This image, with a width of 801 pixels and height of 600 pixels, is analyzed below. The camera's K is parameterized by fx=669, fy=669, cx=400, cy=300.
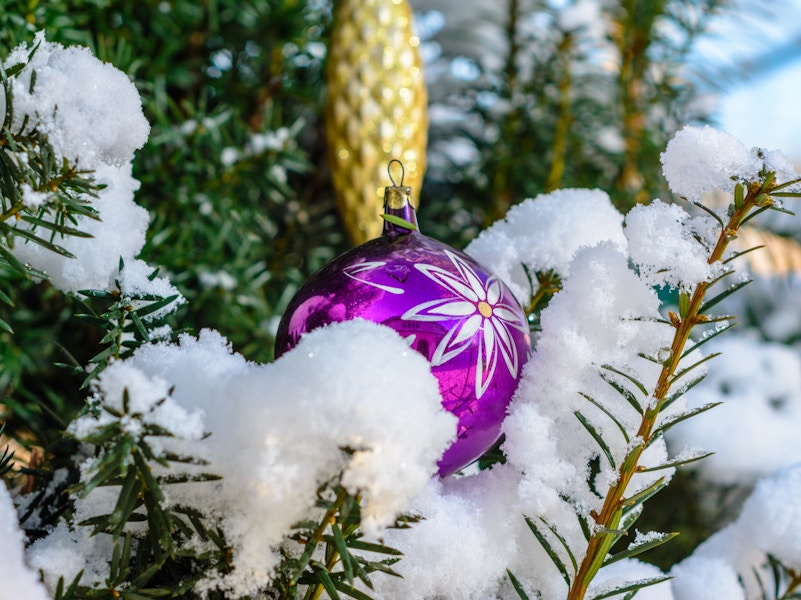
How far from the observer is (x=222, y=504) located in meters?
0.24

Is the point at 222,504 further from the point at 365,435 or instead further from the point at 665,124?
the point at 665,124

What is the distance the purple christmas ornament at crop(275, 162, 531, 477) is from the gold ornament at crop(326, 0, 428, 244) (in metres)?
0.27

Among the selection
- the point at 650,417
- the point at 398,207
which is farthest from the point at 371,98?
the point at 650,417

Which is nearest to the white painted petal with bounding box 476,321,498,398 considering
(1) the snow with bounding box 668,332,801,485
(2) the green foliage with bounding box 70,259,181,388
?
(2) the green foliage with bounding box 70,259,181,388

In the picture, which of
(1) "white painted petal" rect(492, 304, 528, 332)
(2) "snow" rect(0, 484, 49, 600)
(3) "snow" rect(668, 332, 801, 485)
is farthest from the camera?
(3) "snow" rect(668, 332, 801, 485)

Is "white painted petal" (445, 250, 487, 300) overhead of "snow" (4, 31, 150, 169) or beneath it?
beneath

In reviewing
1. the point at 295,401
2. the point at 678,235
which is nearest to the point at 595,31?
the point at 678,235

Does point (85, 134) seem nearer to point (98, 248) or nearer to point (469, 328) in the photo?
point (98, 248)

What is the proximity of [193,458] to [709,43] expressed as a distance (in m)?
0.74

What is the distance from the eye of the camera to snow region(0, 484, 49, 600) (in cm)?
20

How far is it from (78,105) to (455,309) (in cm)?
17

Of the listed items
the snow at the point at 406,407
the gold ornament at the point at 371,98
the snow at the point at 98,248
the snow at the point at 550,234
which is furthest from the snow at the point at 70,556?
the gold ornament at the point at 371,98

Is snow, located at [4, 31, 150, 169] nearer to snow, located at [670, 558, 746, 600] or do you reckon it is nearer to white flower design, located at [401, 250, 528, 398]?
white flower design, located at [401, 250, 528, 398]

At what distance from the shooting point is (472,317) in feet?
0.96
